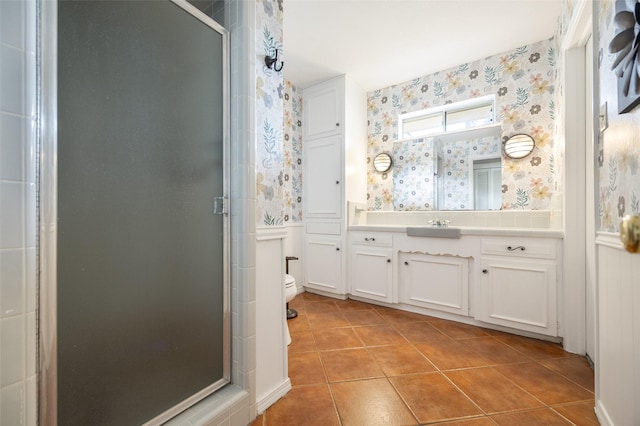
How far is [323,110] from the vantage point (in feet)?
10.6

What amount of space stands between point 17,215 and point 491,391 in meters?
2.08

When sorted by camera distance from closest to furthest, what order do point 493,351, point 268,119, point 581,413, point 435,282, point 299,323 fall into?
point 581,413 → point 268,119 → point 493,351 → point 299,323 → point 435,282

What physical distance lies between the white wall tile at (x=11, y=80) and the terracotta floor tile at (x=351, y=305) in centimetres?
260

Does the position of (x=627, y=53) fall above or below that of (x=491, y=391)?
above

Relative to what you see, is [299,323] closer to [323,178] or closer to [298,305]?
[298,305]

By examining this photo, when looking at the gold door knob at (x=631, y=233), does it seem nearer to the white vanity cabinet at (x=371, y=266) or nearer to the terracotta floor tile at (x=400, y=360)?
the terracotta floor tile at (x=400, y=360)

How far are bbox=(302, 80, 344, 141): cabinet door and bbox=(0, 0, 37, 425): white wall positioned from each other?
8.73 ft

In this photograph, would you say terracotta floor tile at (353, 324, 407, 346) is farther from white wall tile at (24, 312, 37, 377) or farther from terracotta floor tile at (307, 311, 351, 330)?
white wall tile at (24, 312, 37, 377)

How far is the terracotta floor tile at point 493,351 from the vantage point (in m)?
1.77

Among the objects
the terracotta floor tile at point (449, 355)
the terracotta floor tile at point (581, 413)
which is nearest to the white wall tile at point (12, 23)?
the terracotta floor tile at point (449, 355)

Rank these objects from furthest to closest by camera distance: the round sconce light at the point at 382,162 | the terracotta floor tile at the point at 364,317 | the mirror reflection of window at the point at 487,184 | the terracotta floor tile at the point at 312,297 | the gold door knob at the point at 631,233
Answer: the round sconce light at the point at 382,162 → the terracotta floor tile at the point at 312,297 → the mirror reflection of window at the point at 487,184 → the terracotta floor tile at the point at 364,317 → the gold door knob at the point at 631,233

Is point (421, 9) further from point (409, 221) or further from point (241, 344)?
point (241, 344)

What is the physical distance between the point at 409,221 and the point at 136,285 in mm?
2748

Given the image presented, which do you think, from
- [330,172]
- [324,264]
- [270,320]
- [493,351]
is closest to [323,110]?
[330,172]
